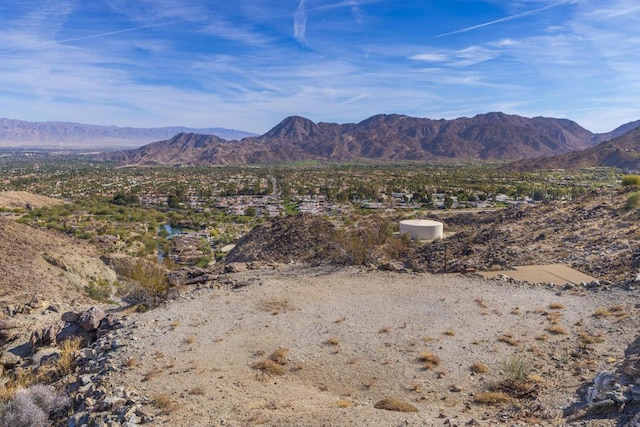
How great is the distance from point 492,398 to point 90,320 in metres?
12.0

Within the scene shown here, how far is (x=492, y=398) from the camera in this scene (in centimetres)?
951

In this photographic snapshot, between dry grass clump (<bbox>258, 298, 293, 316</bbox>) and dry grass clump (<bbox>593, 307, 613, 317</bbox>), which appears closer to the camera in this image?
dry grass clump (<bbox>593, 307, 613, 317</bbox>)

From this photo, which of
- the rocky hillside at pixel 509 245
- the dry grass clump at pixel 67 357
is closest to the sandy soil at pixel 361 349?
the dry grass clump at pixel 67 357

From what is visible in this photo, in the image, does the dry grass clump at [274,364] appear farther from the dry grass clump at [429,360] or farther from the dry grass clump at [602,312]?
the dry grass clump at [602,312]

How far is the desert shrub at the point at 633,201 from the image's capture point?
24106mm

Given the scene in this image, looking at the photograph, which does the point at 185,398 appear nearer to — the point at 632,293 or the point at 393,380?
the point at 393,380

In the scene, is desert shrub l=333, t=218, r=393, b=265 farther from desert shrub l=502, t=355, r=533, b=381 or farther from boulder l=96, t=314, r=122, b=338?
desert shrub l=502, t=355, r=533, b=381

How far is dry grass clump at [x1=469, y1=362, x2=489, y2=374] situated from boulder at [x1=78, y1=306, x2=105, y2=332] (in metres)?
11.2

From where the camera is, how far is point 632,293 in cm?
1484

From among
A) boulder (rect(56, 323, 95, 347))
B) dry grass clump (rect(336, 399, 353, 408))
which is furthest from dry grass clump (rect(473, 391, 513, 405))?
boulder (rect(56, 323, 95, 347))

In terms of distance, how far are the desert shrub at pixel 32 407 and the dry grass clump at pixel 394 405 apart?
6.71 metres

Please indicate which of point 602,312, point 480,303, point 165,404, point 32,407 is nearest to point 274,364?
point 165,404

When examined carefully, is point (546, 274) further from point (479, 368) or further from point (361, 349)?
point (361, 349)

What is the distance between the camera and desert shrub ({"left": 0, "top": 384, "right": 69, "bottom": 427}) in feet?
31.5
